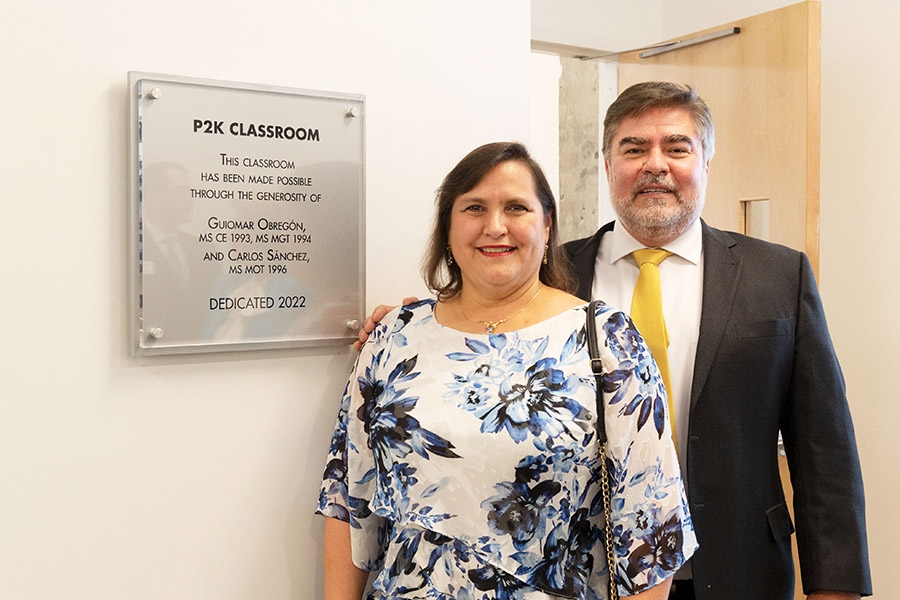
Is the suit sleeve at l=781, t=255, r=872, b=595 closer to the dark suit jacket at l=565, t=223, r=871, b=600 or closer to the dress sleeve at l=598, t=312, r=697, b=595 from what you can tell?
the dark suit jacket at l=565, t=223, r=871, b=600

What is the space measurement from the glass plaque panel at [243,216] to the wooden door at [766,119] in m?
1.46

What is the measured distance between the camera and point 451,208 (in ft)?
4.96

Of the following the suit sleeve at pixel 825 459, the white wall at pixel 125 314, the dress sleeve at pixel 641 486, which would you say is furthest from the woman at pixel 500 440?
the suit sleeve at pixel 825 459

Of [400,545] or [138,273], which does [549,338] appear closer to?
[400,545]

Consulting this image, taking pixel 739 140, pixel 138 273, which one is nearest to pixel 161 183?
pixel 138 273

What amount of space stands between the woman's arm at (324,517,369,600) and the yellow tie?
23.6 inches

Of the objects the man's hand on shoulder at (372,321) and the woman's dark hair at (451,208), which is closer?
the woman's dark hair at (451,208)

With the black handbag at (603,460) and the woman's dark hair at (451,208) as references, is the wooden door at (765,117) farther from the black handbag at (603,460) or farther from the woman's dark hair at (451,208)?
the black handbag at (603,460)

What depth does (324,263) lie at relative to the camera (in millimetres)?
1578

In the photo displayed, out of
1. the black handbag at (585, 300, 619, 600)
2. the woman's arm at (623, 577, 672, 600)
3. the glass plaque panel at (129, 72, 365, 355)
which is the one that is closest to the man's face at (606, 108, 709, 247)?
the black handbag at (585, 300, 619, 600)

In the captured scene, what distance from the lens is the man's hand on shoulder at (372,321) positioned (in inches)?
62.6

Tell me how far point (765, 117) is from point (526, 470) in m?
1.69

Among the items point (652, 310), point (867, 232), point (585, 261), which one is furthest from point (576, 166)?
point (652, 310)

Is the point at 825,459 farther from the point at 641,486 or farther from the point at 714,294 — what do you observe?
the point at 641,486
